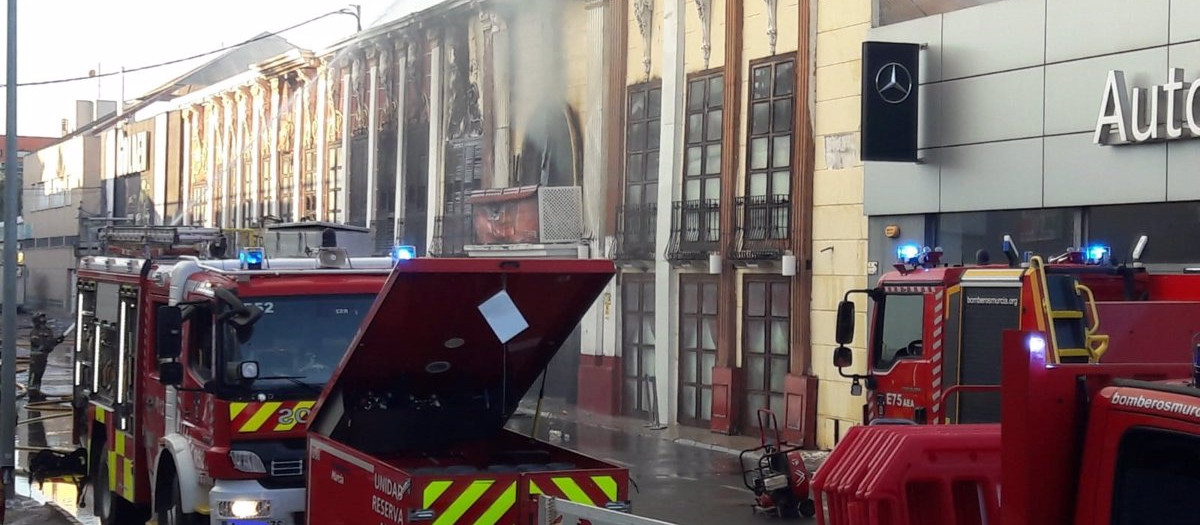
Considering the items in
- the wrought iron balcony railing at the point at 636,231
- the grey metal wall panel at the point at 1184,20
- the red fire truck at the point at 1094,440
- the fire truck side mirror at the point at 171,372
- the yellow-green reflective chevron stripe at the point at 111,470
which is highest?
the grey metal wall panel at the point at 1184,20

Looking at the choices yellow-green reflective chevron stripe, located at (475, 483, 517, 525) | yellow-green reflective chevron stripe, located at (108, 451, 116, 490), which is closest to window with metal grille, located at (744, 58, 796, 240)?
yellow-green reflective chevron stripe, located at (108, 451, 116, 490)

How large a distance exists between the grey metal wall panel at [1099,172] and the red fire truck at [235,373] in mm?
8260

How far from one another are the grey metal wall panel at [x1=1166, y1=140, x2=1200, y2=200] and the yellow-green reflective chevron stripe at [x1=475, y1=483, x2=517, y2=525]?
32.4 ft

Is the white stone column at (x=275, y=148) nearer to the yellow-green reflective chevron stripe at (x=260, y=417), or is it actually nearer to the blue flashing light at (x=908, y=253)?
the blue flashing light at (x=908, y=253)

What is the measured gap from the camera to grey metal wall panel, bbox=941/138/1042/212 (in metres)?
15.8

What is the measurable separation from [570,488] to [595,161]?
17.5m

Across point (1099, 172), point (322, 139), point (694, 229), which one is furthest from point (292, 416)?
point (322, 139)

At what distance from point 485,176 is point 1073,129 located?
14.5 m

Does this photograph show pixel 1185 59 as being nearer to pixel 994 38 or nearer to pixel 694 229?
pixel 994 38

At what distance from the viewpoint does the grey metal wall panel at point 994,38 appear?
1577cm

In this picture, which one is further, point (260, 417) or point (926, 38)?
point (926, 38)

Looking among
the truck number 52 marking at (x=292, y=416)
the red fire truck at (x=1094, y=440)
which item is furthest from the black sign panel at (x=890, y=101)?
the red fire truck at (x=1094, y=440)

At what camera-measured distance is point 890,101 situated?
1714cm

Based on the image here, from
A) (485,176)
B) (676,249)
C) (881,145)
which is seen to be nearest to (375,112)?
(485,176)
